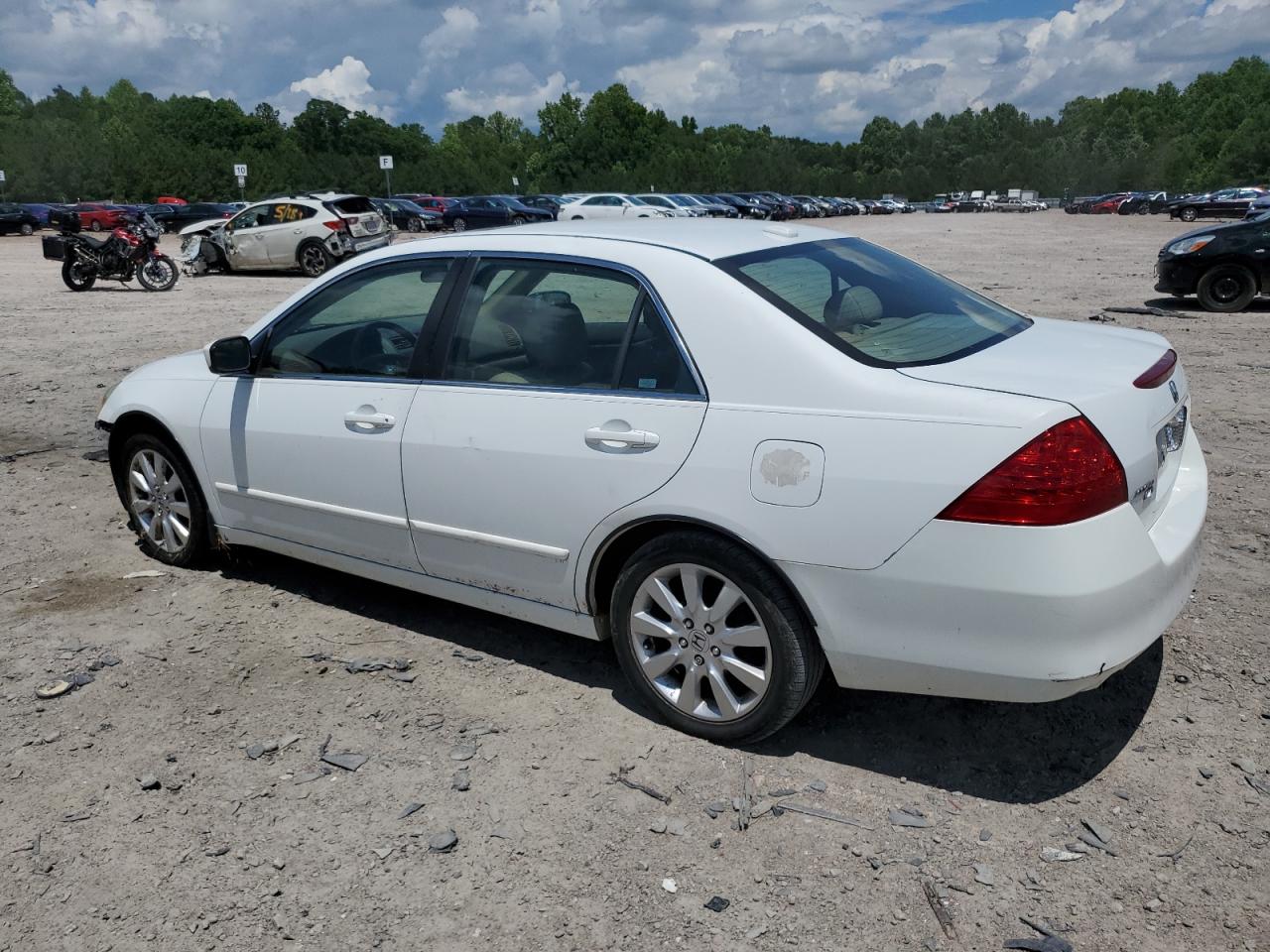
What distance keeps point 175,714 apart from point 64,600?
4.71ft

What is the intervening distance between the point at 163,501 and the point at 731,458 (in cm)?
324

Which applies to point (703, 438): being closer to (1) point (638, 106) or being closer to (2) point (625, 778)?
(2) point (625, 778)

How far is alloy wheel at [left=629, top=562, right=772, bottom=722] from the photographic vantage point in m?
3.37

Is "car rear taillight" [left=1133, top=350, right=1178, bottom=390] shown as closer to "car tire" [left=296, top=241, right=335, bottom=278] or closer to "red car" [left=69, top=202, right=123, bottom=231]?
"car tire" [left=296, top=241, right=335, bottom=278]

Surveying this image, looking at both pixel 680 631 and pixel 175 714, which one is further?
pixel 175 714

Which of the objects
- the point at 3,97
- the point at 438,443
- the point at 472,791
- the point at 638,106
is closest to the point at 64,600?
the point at 438,443

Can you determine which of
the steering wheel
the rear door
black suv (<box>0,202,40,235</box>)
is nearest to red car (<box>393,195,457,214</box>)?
black suv (<box>0,202,40,235</box>)

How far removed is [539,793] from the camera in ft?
11.0

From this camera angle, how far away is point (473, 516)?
3852mm

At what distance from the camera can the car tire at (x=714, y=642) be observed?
326cm

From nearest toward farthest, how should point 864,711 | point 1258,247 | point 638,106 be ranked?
point 864,711 < point 1258,247 < point 638,106

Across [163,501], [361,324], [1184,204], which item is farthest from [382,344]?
[1184,204]

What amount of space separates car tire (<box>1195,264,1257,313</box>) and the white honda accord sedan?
1172 centimetres

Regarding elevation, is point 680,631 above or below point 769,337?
below
